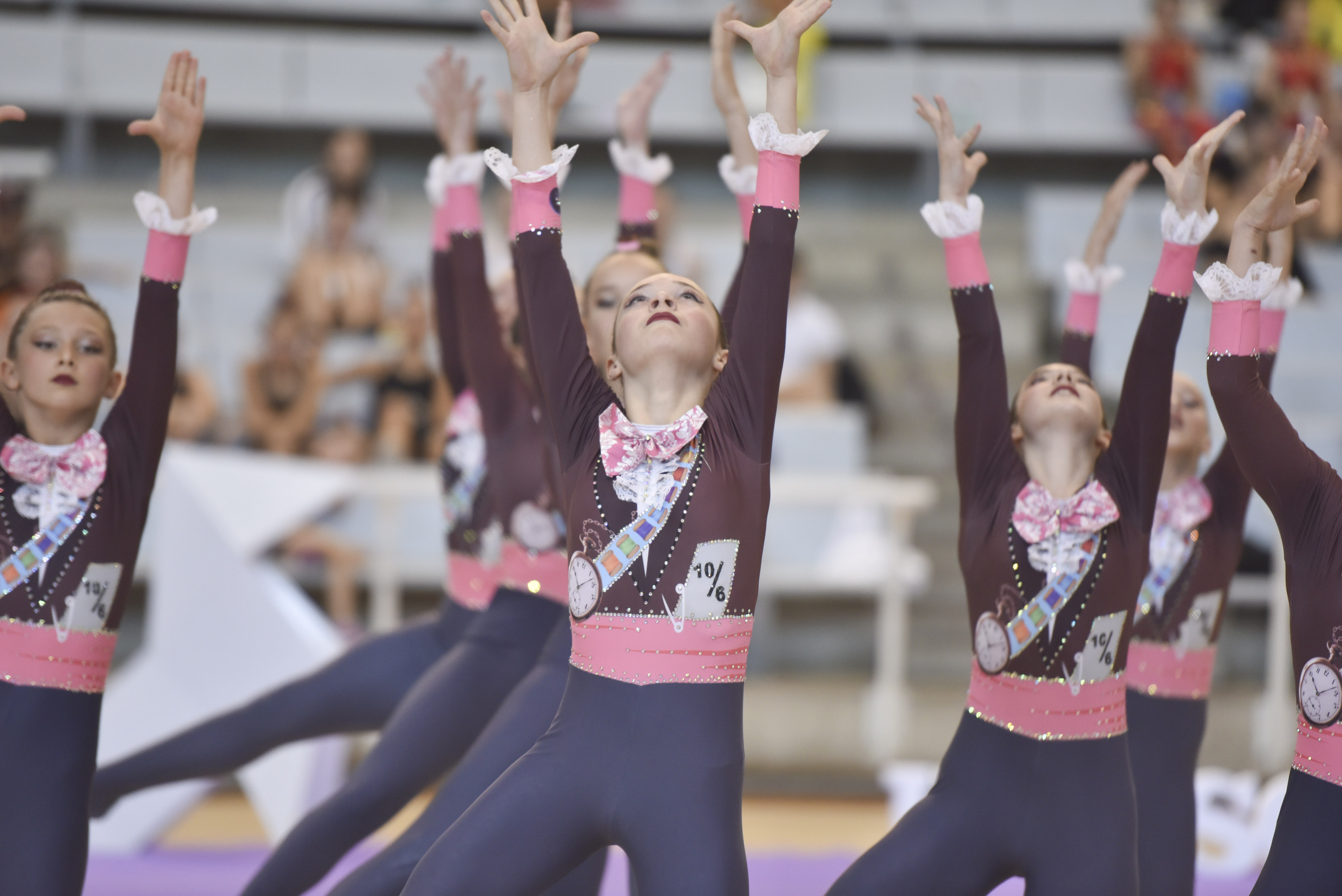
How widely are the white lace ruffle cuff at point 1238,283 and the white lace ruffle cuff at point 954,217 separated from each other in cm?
47

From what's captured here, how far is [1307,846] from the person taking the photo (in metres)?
2.57

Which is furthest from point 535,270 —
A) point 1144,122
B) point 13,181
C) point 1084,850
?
point 1144,122

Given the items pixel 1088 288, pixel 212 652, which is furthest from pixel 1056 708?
pixel 212 652

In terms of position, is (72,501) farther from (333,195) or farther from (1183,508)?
(333,195)

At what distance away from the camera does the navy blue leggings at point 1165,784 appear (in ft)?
10.1

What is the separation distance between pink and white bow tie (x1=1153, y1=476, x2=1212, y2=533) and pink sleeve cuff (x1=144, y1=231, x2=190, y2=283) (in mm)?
2287

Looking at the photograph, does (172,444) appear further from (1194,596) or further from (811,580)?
(1194,596)

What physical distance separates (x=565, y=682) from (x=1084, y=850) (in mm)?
1076

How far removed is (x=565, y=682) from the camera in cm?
292

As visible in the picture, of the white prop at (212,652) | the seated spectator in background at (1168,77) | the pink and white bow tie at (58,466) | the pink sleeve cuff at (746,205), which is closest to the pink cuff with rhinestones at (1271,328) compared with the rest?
the pink sleeve cuff at (746,205)

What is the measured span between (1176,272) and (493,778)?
5.61 feet

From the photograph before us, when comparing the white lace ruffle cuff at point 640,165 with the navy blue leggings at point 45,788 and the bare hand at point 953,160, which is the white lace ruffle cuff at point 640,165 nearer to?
the bare hand at point 953,160

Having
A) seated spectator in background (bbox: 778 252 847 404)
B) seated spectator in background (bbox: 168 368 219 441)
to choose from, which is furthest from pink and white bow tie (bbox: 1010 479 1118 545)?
seated spectator in background (bbox: 168 368 219 441)

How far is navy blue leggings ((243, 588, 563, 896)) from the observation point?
120 inches
